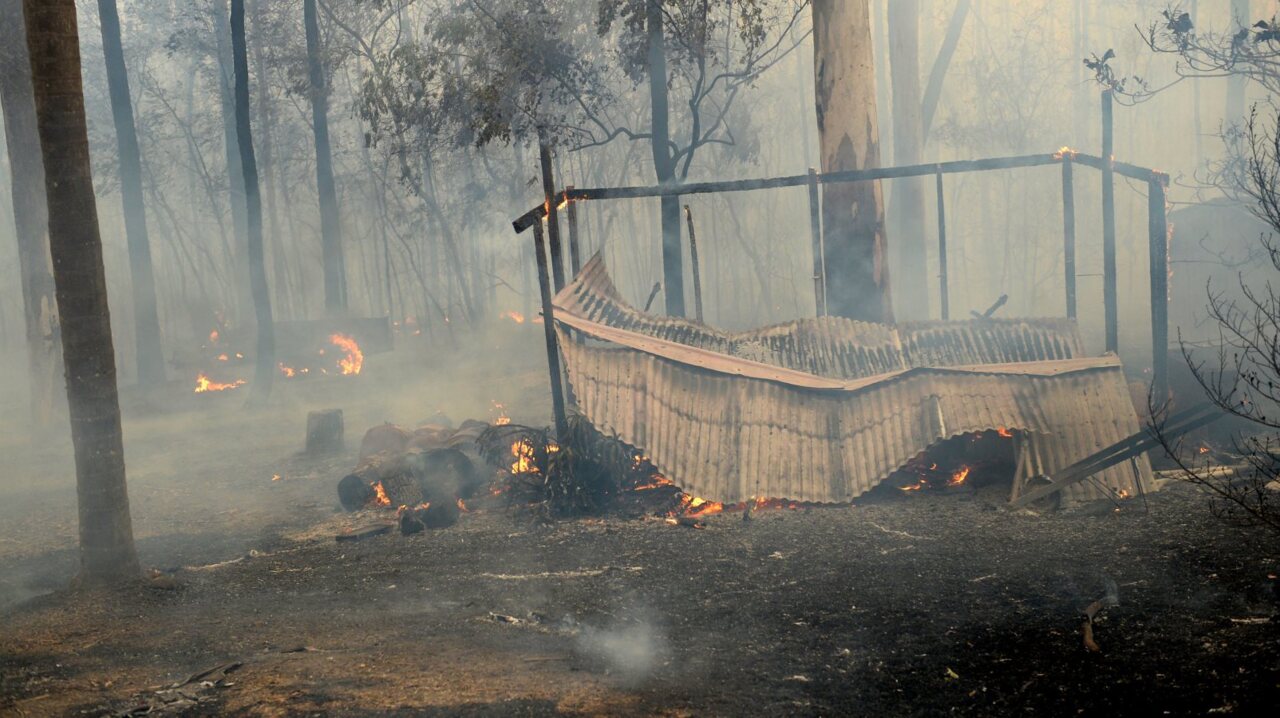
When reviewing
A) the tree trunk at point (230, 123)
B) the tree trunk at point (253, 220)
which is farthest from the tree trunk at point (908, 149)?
the tree trunk at point (230, 123)

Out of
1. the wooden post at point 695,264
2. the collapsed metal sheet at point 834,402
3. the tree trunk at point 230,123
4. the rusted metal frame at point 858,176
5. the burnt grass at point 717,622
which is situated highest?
the tree trunk at point 230,123

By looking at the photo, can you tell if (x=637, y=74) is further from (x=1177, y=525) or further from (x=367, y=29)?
(x=367, y=29)

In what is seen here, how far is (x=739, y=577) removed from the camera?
24.3 feet

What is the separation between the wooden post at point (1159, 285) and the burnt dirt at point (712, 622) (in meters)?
1.75

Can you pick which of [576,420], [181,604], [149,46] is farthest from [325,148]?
[181,604]

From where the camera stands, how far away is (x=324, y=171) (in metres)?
27.0

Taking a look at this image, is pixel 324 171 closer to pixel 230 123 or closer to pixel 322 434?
pixel 230 123

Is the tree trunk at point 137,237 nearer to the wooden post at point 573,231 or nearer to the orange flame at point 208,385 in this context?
the orange flame at point 208,385

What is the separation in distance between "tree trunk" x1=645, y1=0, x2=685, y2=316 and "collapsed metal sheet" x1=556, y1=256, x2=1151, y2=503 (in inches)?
220

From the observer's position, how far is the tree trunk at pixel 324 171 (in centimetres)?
2567

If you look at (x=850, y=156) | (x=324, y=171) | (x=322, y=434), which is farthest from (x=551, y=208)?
(x=324, y=171)

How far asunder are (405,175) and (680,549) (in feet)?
52.8

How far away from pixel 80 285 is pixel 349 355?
636 inches

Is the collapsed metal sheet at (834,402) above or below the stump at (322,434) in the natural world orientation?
above
